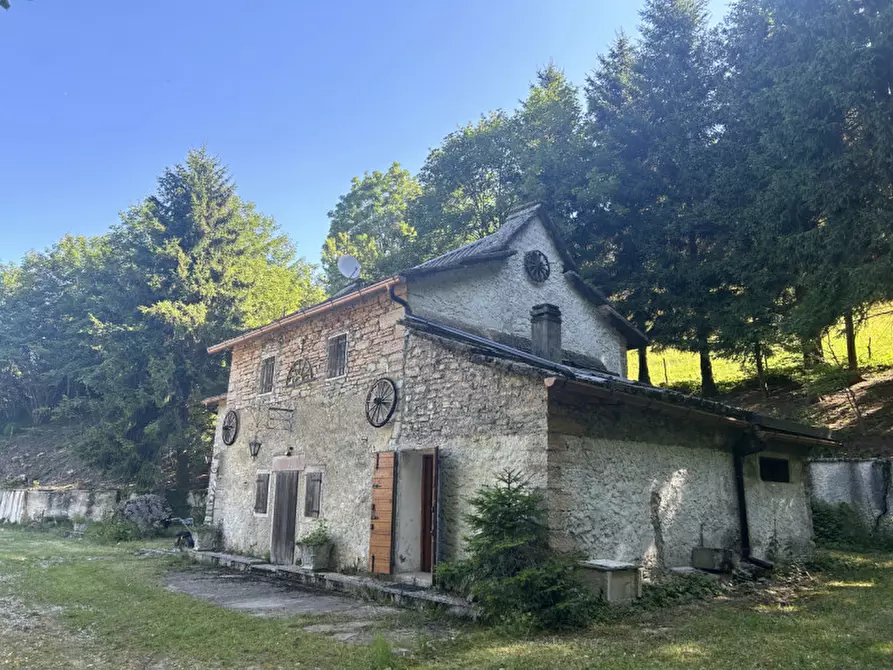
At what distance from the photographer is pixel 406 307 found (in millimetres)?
10547

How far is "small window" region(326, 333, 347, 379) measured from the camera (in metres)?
11.8

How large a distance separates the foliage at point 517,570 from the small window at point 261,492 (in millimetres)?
6411

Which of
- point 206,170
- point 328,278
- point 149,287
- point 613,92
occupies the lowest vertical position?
point 149,287

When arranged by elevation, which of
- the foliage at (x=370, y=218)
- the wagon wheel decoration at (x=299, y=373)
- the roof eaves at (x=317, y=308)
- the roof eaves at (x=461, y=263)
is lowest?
the wagon wheel decoration at (x=299, y=373)

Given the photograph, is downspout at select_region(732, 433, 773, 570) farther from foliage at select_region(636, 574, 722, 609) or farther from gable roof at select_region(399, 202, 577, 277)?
gable roof at select_region(399, 202, 577, 277)

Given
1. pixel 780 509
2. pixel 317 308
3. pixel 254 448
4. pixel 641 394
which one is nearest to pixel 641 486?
pixel 641 394

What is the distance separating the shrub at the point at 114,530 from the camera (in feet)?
57.5

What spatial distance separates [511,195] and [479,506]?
797 inches

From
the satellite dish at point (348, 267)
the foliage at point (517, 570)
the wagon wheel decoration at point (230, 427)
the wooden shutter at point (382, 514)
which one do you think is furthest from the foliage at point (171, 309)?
the foliage at point (517, 570)

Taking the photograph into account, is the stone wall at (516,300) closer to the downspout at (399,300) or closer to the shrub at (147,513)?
the downspout at (399,300)

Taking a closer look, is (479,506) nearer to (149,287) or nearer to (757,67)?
(757,67)

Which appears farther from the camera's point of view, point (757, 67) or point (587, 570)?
point (757, 67)

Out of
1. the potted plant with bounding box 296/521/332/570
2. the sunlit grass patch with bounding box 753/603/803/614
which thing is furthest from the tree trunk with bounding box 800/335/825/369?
the potted plant with bounding box 296/521/332/570

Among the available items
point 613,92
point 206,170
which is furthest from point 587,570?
point 206,170
